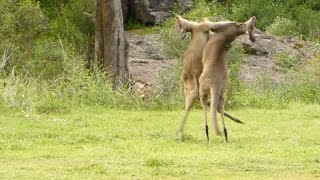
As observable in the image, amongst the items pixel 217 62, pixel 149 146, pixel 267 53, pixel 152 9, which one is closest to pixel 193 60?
pixel 217 62

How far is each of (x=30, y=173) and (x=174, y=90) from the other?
366 inches

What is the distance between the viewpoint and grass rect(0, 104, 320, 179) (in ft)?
34.2

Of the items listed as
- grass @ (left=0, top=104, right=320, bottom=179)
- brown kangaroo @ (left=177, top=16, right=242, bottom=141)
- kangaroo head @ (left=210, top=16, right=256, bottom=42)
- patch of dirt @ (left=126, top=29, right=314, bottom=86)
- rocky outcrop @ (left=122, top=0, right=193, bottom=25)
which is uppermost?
kangaroo head @ (left=210, top=16, right=256, bottom=42)

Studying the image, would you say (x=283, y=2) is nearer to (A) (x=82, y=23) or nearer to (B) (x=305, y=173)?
(A) (x=82, y=23)

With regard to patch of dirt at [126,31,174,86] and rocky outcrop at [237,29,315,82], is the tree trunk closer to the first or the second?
patch of dirt at [126,31,174,86]

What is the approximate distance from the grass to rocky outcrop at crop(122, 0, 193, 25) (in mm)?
17693

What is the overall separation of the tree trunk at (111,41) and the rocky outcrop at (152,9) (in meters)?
12.2

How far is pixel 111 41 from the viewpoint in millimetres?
21984

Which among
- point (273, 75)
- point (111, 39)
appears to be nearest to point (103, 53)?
point (111, 39)

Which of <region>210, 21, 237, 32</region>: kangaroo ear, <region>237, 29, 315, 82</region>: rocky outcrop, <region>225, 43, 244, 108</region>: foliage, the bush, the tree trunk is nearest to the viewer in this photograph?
<region>210, 21, 237, 32</region>: kangaroo ear

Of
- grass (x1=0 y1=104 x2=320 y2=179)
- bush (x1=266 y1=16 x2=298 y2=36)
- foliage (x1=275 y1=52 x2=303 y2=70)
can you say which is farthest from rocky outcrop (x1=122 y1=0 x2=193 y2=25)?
grass (x1=0 y1=104 x2=320 y2=179)

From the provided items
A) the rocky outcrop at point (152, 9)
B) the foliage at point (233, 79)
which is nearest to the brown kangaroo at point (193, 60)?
the foliage at point (233, 79)

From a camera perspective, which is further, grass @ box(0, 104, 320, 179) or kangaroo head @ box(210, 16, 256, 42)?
kangaroo head @ box(210, 16, 256, 42)

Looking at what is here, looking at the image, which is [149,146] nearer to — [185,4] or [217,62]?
[217,62]
